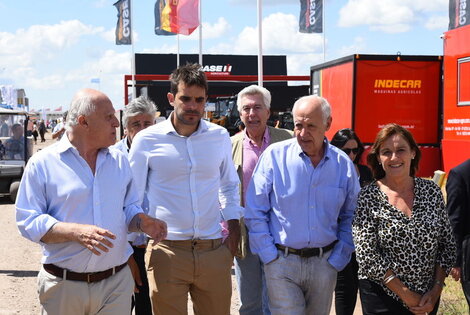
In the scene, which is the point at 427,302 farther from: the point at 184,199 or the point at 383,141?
the point at 184,199

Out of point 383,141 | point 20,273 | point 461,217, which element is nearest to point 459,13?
point 20,273

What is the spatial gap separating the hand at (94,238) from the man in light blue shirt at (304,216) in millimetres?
1306

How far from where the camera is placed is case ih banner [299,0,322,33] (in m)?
28.0

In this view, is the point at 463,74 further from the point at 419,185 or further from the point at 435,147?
the point at 419,185

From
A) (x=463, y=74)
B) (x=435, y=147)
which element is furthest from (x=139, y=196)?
(x=435, y=147)

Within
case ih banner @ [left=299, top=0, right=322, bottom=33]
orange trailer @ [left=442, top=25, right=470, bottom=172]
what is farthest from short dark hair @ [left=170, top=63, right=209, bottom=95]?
case ih banner @ [left=299, top=0, right=322, bottom=33]

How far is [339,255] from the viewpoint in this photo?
4340 millimetres

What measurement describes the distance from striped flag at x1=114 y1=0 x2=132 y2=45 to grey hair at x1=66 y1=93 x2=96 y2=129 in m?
31.1

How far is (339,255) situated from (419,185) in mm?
682

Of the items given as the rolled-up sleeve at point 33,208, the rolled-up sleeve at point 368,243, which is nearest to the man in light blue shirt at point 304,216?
the rolled-up sleeve at point 368,243

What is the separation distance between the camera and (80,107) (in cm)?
367

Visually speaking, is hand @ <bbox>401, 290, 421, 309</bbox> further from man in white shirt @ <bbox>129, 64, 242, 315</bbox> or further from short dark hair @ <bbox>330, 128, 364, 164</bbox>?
short dark hair @ <bbox>330, 128, 364, 164</bbox>

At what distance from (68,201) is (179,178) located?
948 mm

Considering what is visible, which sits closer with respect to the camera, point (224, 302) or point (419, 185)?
point (419, 185)
